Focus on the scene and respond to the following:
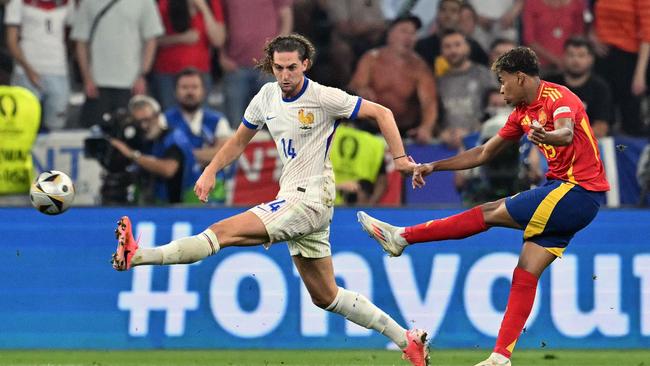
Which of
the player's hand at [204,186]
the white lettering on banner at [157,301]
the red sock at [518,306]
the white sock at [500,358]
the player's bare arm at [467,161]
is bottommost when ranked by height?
the white lettering on banner at [157,301]

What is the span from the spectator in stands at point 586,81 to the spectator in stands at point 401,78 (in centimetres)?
141

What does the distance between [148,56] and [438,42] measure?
3139 millimetres

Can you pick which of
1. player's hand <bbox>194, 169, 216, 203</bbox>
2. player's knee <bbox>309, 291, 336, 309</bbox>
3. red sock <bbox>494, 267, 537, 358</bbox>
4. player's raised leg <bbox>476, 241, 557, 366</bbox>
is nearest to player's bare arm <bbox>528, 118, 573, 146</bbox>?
player's raised leg <bbox>476, 241, 557, 366</bbox>

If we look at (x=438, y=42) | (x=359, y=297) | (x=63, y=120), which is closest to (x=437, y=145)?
(x=438, y=42)

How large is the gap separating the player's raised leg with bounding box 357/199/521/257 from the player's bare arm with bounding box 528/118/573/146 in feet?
2.37

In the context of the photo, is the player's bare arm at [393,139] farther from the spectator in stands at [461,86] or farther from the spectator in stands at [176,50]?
the spectator in stands at [176,50]

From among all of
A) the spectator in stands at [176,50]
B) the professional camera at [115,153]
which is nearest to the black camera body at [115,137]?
the professional camera at [115,153]

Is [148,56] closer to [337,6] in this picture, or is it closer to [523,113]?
[337,6]

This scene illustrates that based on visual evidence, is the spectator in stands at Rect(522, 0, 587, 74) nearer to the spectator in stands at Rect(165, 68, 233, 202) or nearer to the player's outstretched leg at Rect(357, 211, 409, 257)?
the spectator in stands at Rect(165, 68, 233, 202)

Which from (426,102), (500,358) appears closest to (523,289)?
(500,358)

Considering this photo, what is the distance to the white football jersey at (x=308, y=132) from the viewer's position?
8859mm

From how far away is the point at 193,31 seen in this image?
48.2ft

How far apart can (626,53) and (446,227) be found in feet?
21.8

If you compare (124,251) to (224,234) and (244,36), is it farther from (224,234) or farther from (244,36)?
(244,36)
